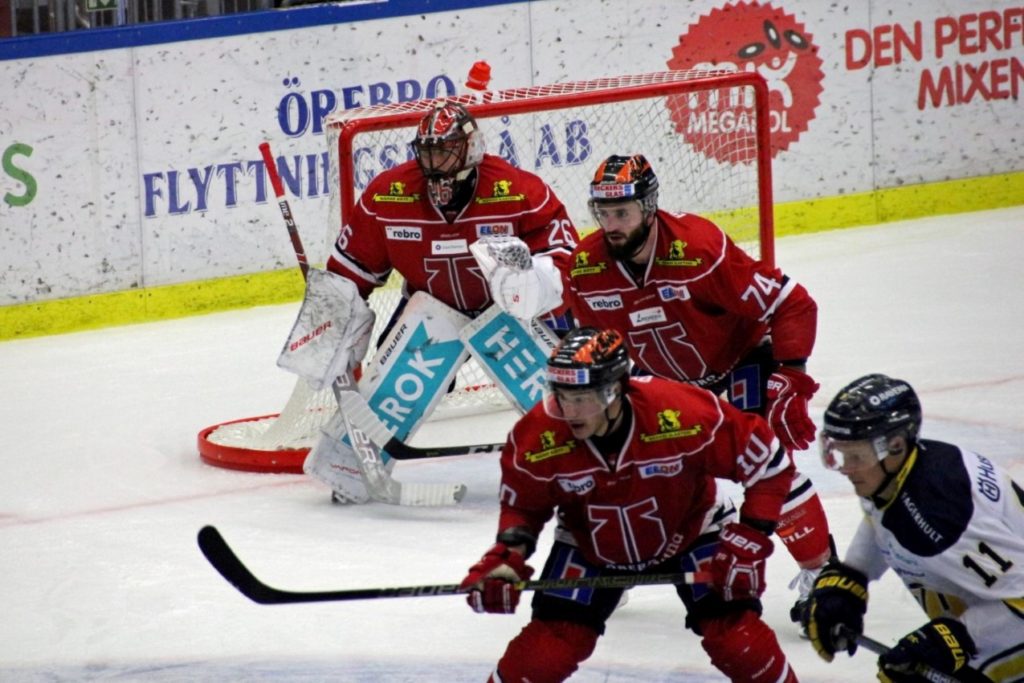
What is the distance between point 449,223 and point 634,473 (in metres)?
2.05

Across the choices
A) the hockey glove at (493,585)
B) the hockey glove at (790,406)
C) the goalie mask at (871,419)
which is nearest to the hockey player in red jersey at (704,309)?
the hockey glove at (790,406)

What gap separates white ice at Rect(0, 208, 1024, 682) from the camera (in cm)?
410

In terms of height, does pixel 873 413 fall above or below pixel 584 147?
below

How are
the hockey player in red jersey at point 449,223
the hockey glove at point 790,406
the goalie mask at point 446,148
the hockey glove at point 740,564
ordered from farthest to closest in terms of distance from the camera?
the hockey player in red jersey at point 449,223
the goalie mask at point 446,148
the hockey glove at point 790,406
the hockey glove at point 740,564

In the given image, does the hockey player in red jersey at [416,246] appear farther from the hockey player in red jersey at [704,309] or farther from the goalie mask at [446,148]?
the hockey player in red jersey at [704,309]

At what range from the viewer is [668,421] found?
321cm

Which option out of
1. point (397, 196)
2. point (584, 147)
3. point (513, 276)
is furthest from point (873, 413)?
point (584, 147)

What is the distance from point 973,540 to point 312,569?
7.30 ft

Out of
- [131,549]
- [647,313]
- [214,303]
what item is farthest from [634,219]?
[214,303]

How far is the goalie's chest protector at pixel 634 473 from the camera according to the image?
321 centimetres

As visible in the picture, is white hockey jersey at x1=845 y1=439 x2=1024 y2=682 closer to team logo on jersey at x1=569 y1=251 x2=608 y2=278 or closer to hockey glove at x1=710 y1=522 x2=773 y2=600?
hockey glove at x1=710 y1=522 x2=773 y2=600

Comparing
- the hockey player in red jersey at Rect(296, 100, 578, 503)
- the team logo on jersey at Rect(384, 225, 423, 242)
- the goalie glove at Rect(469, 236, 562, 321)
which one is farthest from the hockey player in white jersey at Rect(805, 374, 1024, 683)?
the team logo on jersey at Rect(384, 225, 423, 242)

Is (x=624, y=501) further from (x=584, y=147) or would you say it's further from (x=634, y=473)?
(x=584, y=147)

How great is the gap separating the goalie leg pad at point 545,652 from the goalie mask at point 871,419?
57cm
